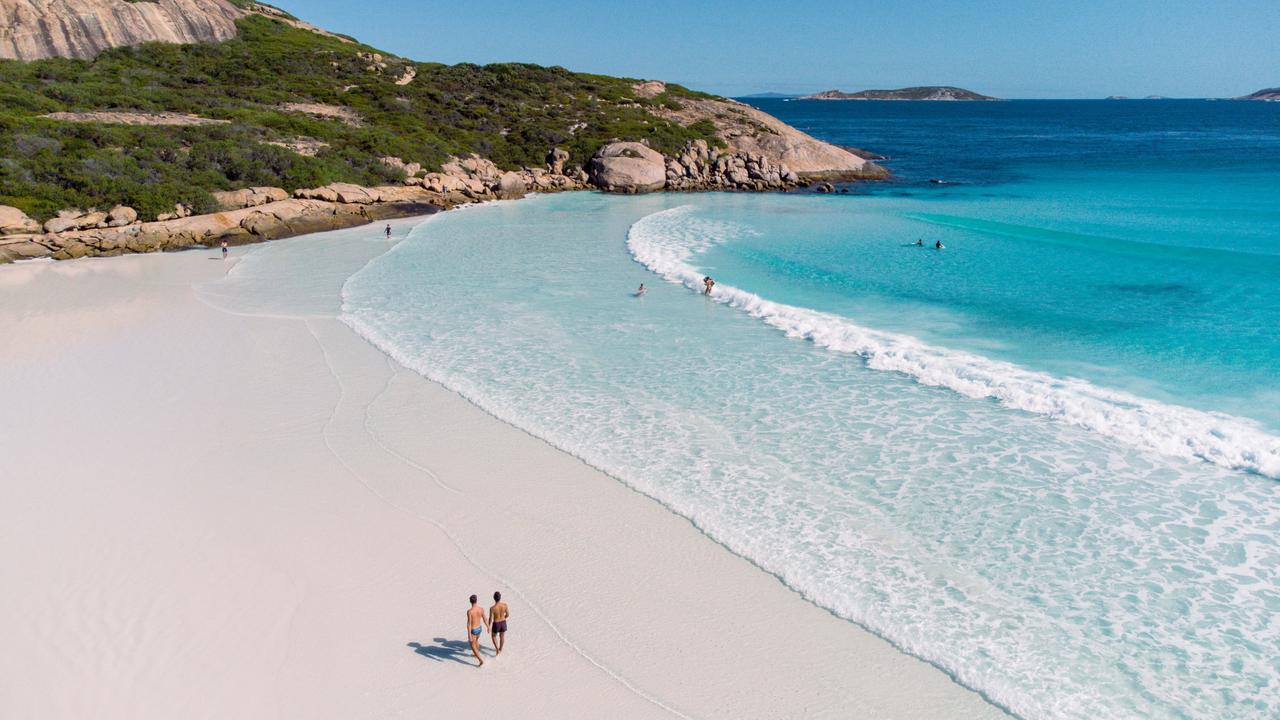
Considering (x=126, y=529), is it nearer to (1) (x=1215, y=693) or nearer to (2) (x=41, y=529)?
(2) (x=41, y=529)

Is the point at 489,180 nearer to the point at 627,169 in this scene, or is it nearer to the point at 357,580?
the point at 627,169

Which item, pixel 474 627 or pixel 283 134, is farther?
pixel 283 134

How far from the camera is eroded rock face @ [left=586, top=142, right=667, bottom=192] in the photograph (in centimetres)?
5825

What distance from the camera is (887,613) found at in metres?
9.99

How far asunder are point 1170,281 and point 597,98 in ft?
201

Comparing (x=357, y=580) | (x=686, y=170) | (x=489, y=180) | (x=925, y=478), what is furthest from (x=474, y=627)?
(x=686, y=170)

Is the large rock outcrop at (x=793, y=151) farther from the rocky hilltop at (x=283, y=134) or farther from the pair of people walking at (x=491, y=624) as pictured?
the pair of people walking at (x=491, y=624)

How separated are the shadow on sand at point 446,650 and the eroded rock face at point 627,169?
51.4 meters

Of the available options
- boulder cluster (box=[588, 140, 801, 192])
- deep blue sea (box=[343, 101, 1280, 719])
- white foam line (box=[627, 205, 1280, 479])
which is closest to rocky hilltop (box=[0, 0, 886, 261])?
boulder cluster (box=[588, 140, 801, 192])

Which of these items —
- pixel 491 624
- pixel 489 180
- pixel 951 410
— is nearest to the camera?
pixel 491 624

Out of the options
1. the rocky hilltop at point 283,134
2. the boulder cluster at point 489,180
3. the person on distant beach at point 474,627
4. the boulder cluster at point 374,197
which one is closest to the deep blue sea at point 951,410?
the person on distant beach at point 474,627

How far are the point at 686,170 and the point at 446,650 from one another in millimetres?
56666

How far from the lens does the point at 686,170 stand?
62094 millimetres

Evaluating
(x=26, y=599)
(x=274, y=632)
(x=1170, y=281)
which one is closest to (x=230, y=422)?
(x=26, y=599)
